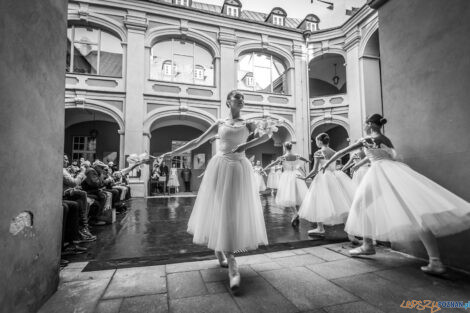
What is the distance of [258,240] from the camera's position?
7.68 ft

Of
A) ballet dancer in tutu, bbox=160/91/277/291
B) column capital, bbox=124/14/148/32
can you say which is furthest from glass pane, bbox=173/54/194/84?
ballet dancer in tutu, bbox=160/91/277/291

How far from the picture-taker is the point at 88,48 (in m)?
11.7

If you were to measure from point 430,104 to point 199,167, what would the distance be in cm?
1459

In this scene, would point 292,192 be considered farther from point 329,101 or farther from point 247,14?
point 247,14

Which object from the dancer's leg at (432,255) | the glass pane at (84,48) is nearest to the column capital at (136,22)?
the glass pane at (84,48)

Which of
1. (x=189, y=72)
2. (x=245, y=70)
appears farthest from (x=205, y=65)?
(x=245, y=70)

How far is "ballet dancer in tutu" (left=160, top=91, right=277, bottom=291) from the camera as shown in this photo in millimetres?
2217

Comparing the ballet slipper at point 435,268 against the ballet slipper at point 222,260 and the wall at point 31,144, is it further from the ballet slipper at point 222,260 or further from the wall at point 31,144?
the wall at point 31,144

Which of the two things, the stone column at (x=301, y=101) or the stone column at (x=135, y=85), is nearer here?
the stone column at (x=135, y=85)

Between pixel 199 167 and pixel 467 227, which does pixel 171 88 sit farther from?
pixel 467 227

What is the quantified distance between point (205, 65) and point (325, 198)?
37.3 feet

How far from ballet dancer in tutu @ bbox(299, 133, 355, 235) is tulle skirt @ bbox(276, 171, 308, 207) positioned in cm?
122

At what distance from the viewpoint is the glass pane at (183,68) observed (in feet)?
41.6

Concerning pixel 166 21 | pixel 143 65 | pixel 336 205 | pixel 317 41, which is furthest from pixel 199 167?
pixel 336 205
